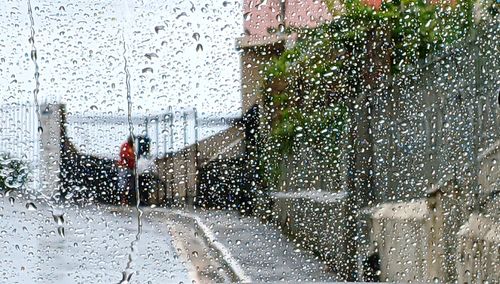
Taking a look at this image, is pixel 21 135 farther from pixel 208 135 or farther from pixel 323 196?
pixel 323 196

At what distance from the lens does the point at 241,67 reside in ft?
5.95

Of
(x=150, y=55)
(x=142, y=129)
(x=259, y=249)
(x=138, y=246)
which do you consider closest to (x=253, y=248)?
(x=259, y=249)

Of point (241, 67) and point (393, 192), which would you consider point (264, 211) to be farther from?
point (393, 192)

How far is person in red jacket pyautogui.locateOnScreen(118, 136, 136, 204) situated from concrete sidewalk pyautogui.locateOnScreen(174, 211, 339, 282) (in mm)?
136

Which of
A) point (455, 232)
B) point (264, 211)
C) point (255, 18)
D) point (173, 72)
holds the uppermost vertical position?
point (255, 18)

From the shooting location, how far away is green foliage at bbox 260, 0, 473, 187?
189 centimetres

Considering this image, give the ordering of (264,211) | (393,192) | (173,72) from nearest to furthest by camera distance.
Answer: (173,72)
(264,211)
(393,192)

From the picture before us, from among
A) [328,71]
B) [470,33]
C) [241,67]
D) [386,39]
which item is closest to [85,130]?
[241,67]

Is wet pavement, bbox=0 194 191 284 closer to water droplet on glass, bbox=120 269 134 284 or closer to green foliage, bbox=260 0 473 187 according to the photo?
water droplet on glass, bbox=120 269 134 284

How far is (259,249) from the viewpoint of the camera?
187cm

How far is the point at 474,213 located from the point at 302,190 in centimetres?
57

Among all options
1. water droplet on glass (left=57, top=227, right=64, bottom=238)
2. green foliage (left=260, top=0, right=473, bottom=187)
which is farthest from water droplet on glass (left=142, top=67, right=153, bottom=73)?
water droplet on glass (left=57, top=227, right=64, bottom=238)

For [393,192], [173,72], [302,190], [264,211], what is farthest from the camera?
[393,192]

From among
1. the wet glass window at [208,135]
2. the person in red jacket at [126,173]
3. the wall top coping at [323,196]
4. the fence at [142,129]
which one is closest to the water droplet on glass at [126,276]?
the wet glass window at [208,135]
